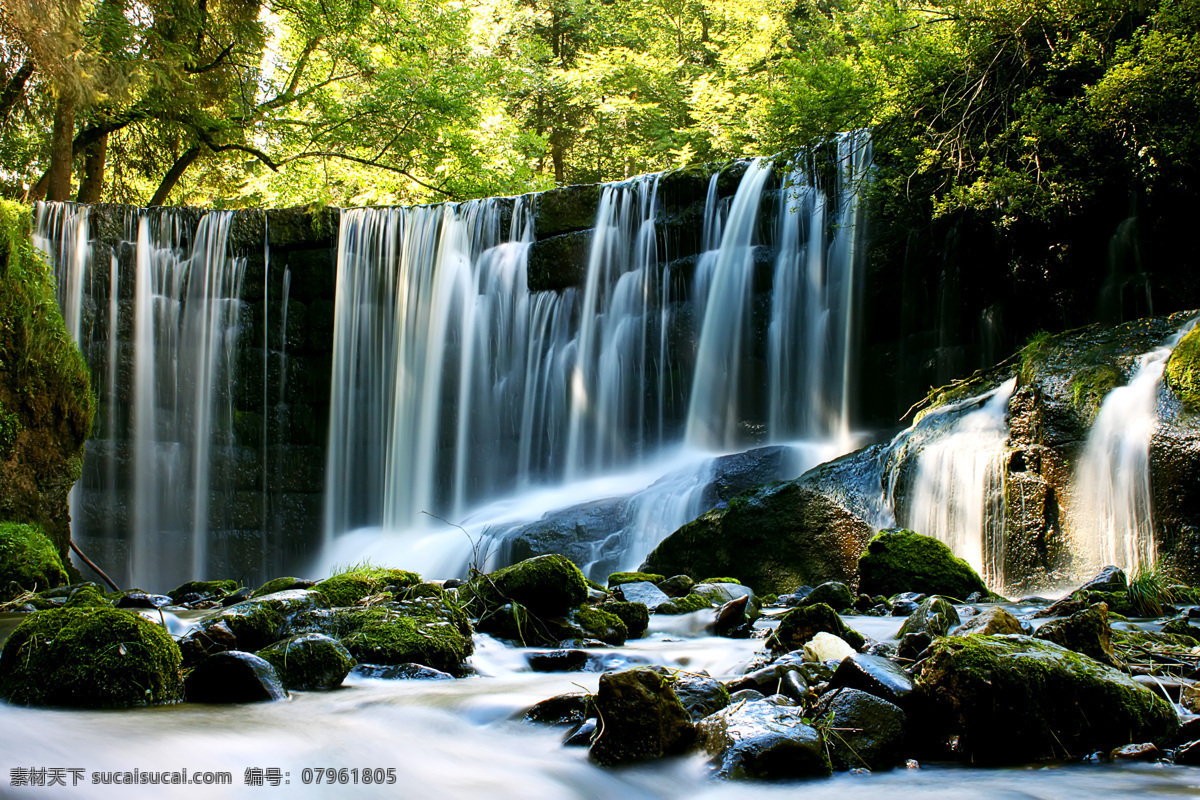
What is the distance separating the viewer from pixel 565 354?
16.0 metres

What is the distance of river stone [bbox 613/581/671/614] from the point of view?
6723 millimetres

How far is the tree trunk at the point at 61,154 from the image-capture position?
16.8 metres

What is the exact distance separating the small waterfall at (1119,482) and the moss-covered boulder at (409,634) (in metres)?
5.42

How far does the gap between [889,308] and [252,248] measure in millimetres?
11980

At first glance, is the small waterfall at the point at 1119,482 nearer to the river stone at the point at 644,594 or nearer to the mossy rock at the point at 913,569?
the mossy rock at the point at 913,569

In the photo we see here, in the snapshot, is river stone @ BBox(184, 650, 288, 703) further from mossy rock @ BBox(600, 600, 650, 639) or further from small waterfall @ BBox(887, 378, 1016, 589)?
small waterfall @ BBox(887, 378, 1016, 589)

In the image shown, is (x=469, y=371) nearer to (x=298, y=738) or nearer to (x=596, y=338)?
(x=596, y=338)

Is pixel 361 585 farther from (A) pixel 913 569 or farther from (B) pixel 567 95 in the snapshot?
(B) pixel 567 95

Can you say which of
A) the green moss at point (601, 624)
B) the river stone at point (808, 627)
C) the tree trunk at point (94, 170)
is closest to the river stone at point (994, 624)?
the river stone at point (808, 627)

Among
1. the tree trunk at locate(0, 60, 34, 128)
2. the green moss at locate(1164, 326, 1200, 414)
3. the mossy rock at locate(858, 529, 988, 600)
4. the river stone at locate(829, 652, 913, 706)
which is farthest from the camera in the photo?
the tree trunk at locate(0, 60, 34, 128)

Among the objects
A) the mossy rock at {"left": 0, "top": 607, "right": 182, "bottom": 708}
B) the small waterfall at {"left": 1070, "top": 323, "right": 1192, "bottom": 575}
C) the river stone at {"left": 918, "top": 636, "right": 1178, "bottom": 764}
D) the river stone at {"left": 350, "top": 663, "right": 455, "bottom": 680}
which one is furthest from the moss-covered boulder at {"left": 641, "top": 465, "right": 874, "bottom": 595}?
the mossy rock at {"left": 0, "top": 607, "right": 182, "bottom": 708}

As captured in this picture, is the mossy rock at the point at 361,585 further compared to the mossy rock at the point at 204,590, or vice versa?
the mossy rock at the point at 204,590

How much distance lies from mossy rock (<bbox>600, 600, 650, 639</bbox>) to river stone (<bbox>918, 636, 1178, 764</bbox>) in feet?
9.40

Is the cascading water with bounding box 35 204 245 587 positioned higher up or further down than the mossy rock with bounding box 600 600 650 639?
higher up
